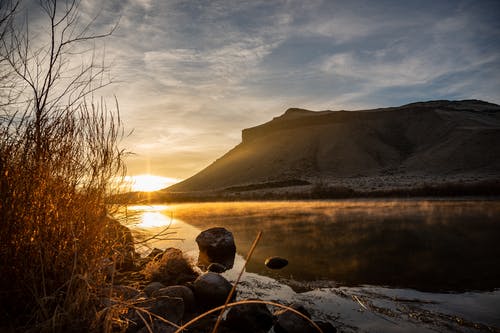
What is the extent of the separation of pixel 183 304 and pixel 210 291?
1.07 metres

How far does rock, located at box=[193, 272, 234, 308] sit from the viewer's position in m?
6.69

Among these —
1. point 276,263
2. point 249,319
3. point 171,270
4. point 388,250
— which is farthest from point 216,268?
point 388,250

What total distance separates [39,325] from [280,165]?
101m

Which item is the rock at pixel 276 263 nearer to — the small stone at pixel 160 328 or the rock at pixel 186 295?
the rock at pixel 186 295

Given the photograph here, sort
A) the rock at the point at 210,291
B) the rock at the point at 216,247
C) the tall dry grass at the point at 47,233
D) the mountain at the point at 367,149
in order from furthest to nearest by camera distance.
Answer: the mountain at the point at 367,149 < the rock at the point at 216,247 < the rock at the point at 210,291 < the tall dry grass at the point at 47,233

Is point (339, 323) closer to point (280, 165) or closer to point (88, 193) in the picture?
point (88, 193)

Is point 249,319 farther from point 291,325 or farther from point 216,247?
point 216,247

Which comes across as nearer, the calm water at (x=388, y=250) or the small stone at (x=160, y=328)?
the small stone at (x=160, y=328)

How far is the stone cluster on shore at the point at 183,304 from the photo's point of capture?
4578 millimetres

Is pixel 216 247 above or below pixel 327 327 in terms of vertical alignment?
above

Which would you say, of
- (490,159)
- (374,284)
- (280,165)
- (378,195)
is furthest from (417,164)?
(374,284)

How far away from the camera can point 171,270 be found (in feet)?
25.6

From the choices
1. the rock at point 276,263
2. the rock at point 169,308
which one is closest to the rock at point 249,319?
the rock at point 169,308

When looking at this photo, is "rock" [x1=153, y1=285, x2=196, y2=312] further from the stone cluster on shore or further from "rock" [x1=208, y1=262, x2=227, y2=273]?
"rock" [x1=208, y1=262, x2=227, y2=273]
